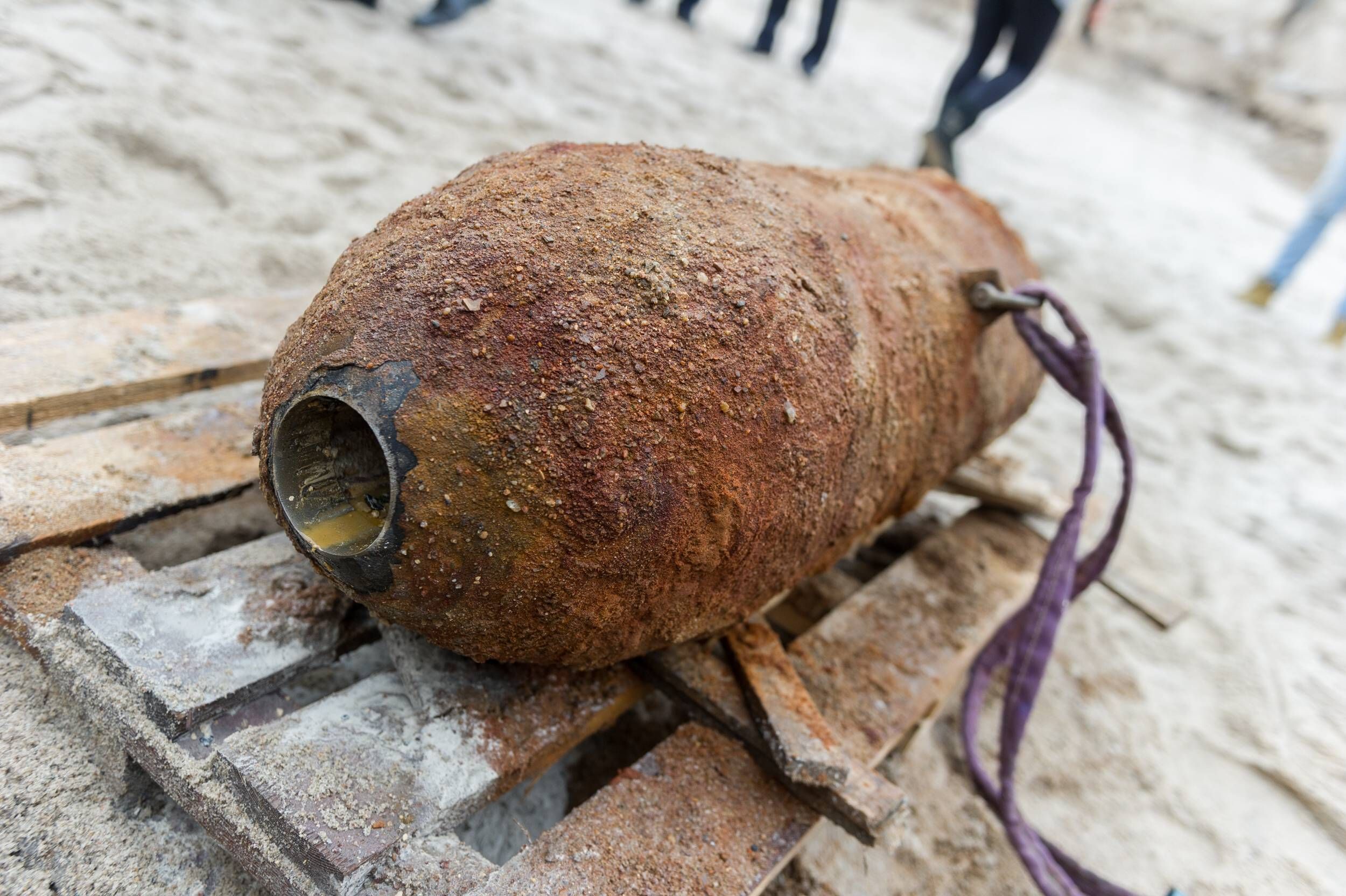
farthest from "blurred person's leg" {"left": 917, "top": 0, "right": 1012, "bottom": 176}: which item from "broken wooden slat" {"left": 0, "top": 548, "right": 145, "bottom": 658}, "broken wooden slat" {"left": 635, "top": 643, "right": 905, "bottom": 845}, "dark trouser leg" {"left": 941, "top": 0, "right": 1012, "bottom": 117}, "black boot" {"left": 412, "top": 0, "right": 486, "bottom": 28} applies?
"broken wooden slat" {"left": 0, "top": 548, "right": 145, "bottom": 658}

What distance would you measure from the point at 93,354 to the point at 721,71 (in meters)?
5.14

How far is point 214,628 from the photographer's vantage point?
1.17m

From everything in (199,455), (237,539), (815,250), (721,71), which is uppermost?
(815,250)

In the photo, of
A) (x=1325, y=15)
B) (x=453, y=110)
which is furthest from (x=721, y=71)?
(x=1325, y=15)

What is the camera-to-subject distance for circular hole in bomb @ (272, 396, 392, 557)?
3.37 feet

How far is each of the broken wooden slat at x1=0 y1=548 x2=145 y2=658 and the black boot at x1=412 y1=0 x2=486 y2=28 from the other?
3.83 meters

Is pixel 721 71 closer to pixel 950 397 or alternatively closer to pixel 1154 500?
pixel 1154 500

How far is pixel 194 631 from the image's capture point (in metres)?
1.16

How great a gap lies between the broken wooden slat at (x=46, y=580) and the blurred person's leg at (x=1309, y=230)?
5.76 meters

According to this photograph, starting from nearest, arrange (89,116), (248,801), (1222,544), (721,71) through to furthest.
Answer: (248,801), (89,116), (1222,544), (721,71)

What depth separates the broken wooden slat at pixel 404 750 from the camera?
37.4 inches

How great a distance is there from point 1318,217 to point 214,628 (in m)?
6.02

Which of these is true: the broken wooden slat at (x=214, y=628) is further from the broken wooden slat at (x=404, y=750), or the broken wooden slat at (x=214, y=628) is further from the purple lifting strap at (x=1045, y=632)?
the purple lifting strap at (x=1045, y=632)

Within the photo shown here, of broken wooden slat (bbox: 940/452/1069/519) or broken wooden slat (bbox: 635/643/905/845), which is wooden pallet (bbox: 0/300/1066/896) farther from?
broken wooden slat (bbox: 940/452/1069/519)
